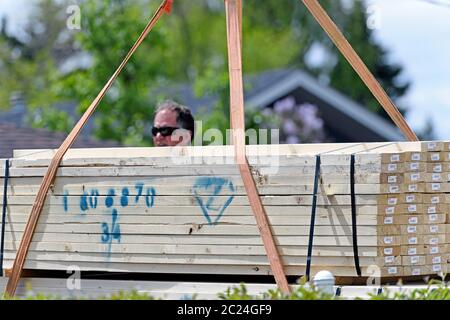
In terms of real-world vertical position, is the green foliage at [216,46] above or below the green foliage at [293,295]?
above

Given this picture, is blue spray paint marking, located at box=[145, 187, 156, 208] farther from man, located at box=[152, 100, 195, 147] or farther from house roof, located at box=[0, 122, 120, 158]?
house roof, located at box=[0, 122, 120, 158]

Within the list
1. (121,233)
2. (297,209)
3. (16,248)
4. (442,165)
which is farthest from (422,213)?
(16,248)

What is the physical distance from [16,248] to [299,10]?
37711 millimetres

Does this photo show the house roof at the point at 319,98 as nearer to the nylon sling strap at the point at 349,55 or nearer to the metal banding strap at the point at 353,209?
the nylon sling strap at the point at 349,55

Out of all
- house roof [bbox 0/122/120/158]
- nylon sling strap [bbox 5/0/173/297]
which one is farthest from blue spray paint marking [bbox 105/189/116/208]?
house roof [bbox 0/122/120/158]

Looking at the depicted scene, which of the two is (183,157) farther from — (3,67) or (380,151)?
(3,67)

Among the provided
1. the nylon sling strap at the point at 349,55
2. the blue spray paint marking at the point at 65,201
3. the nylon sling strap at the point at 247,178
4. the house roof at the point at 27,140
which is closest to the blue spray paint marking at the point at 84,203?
the blue spray paint marking at the point at 65,201

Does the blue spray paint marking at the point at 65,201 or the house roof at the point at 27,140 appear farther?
the house roof at the point at 27,140

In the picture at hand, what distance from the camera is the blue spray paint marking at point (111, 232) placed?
706 centimetres

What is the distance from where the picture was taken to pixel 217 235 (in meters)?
6.80

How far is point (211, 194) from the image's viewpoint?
679cm

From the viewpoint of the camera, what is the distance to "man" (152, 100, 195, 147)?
28.3 ft

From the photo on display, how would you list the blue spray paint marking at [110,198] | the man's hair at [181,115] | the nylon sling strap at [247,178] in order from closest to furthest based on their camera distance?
the nylon sling strap at [247,178] → the blue spray paint marking at [110,198] → the man's hair at [181,115]

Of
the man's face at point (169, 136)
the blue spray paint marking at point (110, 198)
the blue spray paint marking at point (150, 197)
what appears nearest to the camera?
the blue spray paint marking at point (150, 197)
